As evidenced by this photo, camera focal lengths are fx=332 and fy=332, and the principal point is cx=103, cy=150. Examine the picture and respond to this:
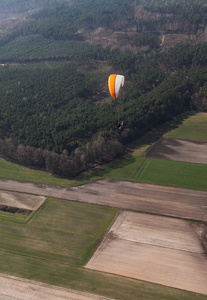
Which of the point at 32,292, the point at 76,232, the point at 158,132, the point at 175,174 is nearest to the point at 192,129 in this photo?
the point at 158,132

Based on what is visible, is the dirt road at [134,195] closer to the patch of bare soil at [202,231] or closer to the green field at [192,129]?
the patch of bare soil at [202,231]

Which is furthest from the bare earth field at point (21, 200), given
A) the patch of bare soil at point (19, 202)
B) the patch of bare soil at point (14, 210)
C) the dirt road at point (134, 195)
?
the dirt road at point (134, 195)

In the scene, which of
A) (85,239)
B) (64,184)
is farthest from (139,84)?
(85,239)

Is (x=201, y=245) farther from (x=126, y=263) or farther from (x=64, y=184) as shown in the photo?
(x=64, y=184)

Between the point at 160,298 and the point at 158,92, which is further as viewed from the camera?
the point at 158,92

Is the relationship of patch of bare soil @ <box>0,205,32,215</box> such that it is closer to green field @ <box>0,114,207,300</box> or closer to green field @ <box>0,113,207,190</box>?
green field @ <box>0,114,207,300</box>
